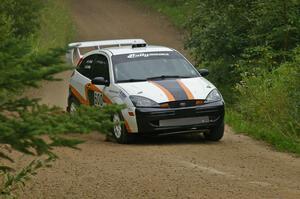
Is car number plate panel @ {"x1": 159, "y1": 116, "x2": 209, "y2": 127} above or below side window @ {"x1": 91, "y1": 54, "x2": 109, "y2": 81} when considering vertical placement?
→ below

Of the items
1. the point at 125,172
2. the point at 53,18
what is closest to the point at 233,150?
the point at 125,172

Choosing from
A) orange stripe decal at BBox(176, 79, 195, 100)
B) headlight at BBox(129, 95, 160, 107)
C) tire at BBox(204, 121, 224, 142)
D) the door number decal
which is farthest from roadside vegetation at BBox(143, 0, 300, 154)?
the door number decal

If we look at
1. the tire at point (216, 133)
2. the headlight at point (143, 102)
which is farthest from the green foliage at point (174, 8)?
the headlight at point (143, 102)

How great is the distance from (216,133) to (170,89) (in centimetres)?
114

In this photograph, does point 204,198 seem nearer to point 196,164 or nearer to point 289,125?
point 196,164

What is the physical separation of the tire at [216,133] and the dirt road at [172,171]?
5.7 inches

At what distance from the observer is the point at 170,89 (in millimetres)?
12977

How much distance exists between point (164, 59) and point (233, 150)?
2771 mm

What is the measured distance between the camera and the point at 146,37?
3725cm

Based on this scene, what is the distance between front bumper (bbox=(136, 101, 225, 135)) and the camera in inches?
500

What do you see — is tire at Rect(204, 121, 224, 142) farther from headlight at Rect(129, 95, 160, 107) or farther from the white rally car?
headlight at Rect(129, 95, 160, 107)

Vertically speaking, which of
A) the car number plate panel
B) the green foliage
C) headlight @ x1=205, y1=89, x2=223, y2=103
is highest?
headlight @ x1=205, y1=89, x2=223, y2=103

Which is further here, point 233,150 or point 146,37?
point 146,37

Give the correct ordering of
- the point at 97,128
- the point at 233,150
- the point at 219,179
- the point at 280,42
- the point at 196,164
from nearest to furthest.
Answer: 1. the point at 97,128
2. the point at 219,179
3. the point at 196,164
4. the point at 233,150
5. the point at 280,42
